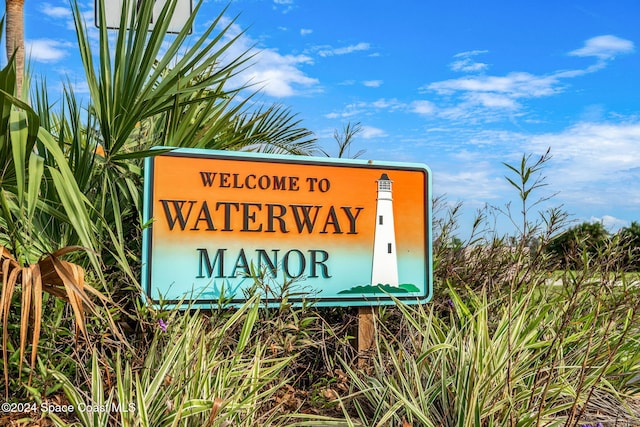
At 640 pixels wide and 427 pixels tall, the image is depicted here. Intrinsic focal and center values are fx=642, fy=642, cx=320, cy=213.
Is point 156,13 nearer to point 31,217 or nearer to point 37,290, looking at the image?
A: point 31,217

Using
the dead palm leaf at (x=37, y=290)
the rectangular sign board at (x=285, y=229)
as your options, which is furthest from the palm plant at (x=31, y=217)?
the rectangular sign board at (x=285, y=229)

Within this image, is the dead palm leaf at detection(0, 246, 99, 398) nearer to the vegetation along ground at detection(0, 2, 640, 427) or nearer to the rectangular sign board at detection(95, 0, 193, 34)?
the vegetation along ground at detection(0, 2, 640, 427)

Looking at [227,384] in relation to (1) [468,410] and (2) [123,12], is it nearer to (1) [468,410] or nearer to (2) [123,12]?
(1) [468,410]

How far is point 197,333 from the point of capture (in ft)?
12.6

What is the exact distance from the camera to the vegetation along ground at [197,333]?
3340 millimetres

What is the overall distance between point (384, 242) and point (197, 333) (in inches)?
77.2

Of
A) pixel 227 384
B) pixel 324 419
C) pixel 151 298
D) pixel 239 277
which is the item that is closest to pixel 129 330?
pixel 151 298

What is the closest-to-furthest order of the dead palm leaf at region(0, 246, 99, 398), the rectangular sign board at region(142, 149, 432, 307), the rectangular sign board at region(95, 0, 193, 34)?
the dead palm leaf at region(0, 246, 99, 398) < the rectangular sign board at region(142, 149, 432, 307) < the rectangular sign board at region(95, 0, 193, 34)

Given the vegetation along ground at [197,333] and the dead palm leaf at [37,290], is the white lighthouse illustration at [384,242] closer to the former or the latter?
the vegetation along ground at [197,333]

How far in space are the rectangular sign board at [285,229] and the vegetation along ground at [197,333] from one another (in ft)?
0.68

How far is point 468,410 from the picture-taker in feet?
11.1

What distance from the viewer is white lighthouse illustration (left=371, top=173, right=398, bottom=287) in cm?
522

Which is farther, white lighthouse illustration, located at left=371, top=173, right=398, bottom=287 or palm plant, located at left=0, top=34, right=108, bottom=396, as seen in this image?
white lighthouse illustration, located at left=371, top=173, right=398, bottom=287

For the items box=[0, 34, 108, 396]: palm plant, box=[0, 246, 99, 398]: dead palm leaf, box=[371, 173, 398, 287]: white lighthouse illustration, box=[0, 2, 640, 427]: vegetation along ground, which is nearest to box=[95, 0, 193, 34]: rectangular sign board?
box=[0, 2, 640, 427]: vegetation along ground
